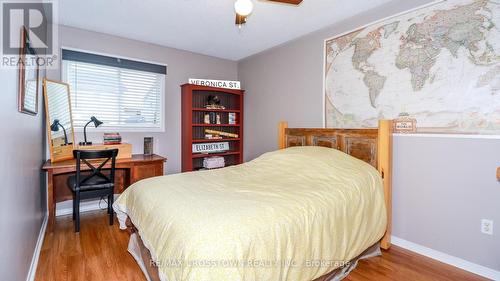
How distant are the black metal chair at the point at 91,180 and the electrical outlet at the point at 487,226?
338 centimetres

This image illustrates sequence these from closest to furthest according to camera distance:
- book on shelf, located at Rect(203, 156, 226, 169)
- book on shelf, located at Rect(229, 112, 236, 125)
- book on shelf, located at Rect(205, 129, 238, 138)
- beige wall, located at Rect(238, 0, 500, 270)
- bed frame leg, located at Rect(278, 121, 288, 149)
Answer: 1. beige wall, located at Rect(238, 0, 500, 270)
2. bed frame leg, located at Rect(278, 121, 288, 149)
3. book on shelf, located at Rect(203, 156, 226, 169)
4. book on shelf, located at Rect(205, 129, 238, 138)
5. book on shelf, located at Rect(229, 112, 236, 125)

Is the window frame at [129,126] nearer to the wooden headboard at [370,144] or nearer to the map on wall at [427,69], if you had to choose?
the wooden headboard at [370,144]

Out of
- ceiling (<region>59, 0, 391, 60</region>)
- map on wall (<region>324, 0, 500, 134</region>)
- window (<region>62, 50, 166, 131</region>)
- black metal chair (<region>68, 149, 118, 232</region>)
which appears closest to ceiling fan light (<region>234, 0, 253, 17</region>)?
ceiling (<region>59, 0, 391, 60</region>)

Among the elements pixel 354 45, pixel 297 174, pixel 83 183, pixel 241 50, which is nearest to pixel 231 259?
pixel 297 174

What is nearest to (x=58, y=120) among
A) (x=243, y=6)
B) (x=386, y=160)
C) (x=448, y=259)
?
(x=243, y=6)

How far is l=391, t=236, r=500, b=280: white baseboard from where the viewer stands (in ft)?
6.06

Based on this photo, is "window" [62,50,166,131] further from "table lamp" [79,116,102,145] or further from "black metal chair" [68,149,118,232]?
"black metal chair" [68,149,118,232]

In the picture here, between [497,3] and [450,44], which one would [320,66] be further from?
[497,3]

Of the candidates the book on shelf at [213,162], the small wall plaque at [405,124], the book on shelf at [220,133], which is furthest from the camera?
the book on shelf at [220,133]

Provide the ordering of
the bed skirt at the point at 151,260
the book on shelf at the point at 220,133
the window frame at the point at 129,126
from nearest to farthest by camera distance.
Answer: the bed skirt at the point at 151,260
the window frame at the point at 129,126
the book on shelf at the point at 220,133

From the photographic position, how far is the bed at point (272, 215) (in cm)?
113

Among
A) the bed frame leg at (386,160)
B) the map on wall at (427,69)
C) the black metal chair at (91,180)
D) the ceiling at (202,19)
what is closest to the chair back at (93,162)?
the black metal chair at (91,180)

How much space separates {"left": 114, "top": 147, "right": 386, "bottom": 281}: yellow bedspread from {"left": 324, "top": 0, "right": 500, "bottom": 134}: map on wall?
68 centimetres

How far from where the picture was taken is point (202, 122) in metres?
3.98
